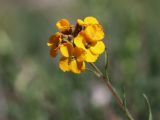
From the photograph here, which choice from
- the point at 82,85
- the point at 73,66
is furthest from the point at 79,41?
the point at 82,85

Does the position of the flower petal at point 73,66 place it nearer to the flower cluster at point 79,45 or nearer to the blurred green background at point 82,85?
the flower cluster at point 79,45

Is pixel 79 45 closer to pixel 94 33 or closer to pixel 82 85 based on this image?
pixel 94 33

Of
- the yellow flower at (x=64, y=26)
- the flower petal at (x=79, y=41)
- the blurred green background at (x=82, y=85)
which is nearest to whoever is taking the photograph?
the flower petal at (x=79, y=41)

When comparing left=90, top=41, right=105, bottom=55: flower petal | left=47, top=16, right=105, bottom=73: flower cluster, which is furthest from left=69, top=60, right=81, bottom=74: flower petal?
left=90, top=41, right=105, bottom=55: flower petal

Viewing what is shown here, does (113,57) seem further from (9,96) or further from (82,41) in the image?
(82,41)

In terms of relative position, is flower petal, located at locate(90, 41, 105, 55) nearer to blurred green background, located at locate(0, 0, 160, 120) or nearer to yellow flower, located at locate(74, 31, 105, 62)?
yellow flower, located at locate(74, 31, 105, 62)

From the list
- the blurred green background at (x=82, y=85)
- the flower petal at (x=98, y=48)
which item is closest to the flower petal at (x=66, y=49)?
the flower petal at (x=98, y=48)
